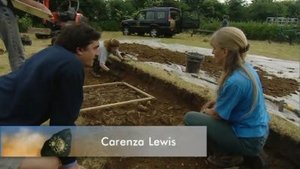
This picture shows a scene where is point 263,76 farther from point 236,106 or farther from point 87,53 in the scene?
point 87,53

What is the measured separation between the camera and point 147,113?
371cm

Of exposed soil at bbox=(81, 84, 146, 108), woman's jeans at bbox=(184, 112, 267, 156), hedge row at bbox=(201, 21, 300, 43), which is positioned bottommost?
hedge row at bbox=(201, 21, 300, 43)

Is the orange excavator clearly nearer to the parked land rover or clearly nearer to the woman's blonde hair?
the parked land rover

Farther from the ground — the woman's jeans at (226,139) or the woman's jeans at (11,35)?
the woman's jeans at (11,35)

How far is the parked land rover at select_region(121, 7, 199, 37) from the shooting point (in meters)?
14.6

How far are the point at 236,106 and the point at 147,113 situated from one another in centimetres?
163

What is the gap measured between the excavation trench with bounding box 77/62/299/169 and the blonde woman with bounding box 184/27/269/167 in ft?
1.33

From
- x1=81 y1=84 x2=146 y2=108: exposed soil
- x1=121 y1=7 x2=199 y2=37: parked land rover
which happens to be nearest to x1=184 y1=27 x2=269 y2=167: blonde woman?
x1=81 y1=84 x2=146 y2=108: exposed soil

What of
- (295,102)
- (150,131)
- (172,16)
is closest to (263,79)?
(295,102)

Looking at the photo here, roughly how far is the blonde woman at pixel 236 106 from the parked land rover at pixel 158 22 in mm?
12293

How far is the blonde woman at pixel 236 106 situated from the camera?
2143mm

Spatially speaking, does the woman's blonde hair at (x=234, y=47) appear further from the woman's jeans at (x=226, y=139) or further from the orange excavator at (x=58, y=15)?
the orange excavator at (x=58, y=15)

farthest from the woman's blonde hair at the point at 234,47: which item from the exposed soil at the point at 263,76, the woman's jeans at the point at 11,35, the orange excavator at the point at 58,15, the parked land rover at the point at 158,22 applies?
the parked land rover at the point at 158,22

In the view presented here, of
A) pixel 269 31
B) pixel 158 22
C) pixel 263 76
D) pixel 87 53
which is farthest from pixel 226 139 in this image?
pixel 269 31
